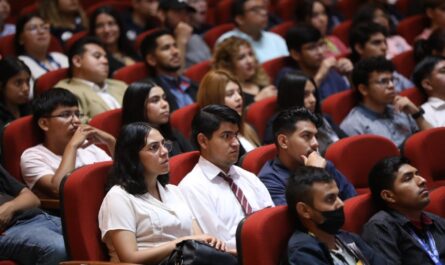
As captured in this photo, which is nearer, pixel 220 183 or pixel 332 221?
pixel 332 221

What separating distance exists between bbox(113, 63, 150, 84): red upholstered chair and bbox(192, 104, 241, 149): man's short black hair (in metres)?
0.69

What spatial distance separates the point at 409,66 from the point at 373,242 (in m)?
1.12

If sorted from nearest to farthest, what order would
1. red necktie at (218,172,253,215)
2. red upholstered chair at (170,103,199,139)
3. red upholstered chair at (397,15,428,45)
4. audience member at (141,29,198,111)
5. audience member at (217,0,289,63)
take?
red necktie at (218,172,253,215) < red upholstered chair at (170,103,199,139) < audience member at (141,29,198,111) < audience member at (217,0,289,63) < red upholstered chair at (397,15,428,45)

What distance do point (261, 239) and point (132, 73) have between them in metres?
1.02

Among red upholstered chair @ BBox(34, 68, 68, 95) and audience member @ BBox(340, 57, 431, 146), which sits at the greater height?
red upholstered chair @ BBox(34, 68, 68, 95)

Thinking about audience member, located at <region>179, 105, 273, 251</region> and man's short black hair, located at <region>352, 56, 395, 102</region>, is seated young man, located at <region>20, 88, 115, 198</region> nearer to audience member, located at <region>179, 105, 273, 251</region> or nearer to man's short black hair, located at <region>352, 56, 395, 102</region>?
audience member, located at <region>179, 105, 273, 251</region>

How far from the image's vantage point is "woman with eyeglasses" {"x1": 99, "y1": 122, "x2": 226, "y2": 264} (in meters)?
1.34

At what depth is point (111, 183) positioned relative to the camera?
1.40 metres

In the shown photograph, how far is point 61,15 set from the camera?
254 centimetres

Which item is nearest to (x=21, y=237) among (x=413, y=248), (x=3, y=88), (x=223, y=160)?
(x=223, y=160)

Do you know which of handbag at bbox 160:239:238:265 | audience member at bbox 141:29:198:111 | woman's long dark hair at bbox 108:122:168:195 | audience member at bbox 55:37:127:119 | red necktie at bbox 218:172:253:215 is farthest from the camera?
audience member at bbox 141:29:198:111

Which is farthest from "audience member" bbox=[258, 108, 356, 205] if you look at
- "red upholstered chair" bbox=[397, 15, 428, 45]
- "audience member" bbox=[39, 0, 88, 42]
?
"red upholstered chair" bbox=[397, 15, 428, 45]

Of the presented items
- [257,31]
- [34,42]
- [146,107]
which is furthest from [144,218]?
[257,31]

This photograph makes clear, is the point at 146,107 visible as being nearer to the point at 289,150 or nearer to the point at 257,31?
the point at 289,150
